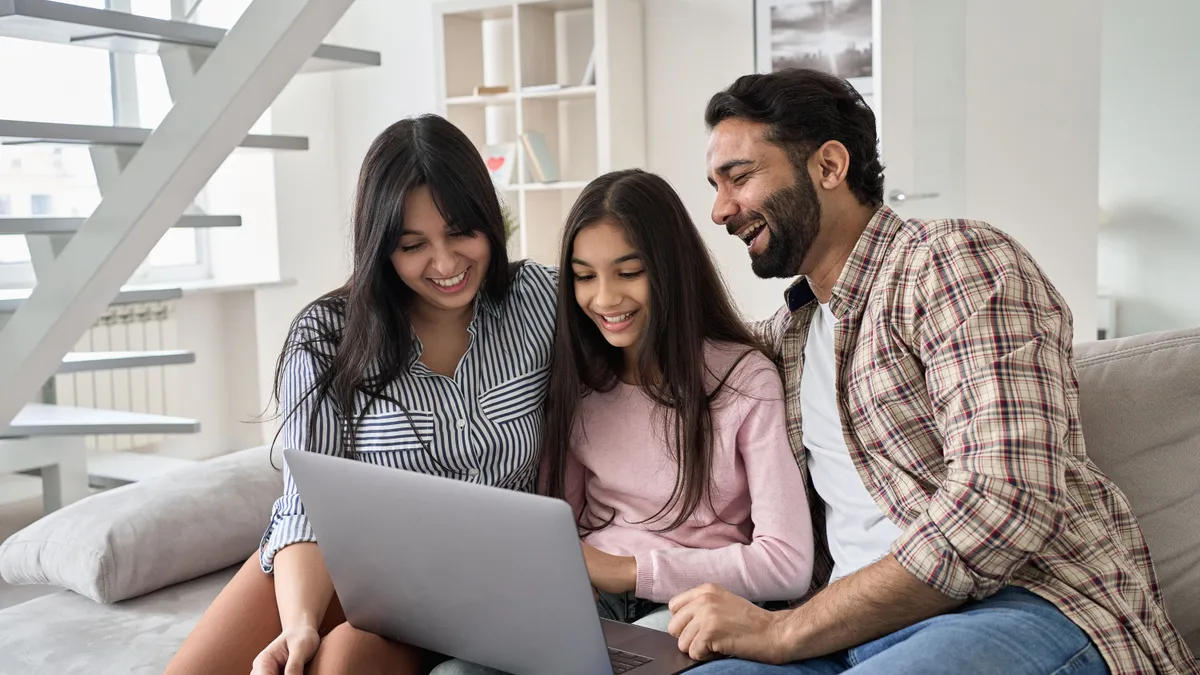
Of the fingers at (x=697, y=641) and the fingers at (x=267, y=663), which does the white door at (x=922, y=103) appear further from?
the fingers at (x=267, y=663)

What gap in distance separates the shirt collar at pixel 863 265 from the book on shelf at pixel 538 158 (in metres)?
3.10

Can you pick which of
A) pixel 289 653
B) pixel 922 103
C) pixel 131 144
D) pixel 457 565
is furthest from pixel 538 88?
pixel 457 565

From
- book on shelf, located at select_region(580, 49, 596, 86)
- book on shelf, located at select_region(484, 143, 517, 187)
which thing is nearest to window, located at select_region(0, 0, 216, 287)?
book on shelf, located at select_region(484, 143, 517, 187)

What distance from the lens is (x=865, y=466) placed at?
1.47 m

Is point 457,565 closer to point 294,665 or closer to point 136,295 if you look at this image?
point 294,665

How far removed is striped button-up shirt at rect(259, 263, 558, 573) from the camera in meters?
1.56

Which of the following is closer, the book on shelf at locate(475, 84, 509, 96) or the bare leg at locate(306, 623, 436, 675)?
the bare leg at locate(306, 623, 436, 675)

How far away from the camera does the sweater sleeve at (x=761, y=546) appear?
1.48 m

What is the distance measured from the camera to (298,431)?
1549 millimetres

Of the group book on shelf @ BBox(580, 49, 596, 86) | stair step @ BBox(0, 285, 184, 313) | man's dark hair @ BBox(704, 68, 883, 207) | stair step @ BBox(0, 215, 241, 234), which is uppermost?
book on shelf @ BBox(580, 49, 596, 86)

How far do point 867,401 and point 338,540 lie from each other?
655 millimetres

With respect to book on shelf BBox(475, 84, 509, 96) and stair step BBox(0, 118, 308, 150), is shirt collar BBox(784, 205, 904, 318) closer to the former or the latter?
stair step BBox(0, 118, 308, 150)

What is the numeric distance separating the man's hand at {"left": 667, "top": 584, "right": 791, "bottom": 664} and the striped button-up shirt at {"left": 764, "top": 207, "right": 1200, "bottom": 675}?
0.55 feet

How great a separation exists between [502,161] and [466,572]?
355 centimetres
